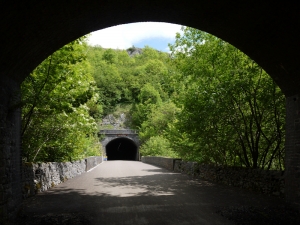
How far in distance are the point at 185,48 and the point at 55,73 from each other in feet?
28.9

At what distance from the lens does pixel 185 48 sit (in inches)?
631

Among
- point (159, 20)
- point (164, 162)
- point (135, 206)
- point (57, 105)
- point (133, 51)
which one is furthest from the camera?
point (133, 51)

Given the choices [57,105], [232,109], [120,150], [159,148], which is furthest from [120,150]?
[57,105]

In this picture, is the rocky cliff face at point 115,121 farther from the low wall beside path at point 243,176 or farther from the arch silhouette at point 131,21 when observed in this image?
the arch silhouette at point 131,21

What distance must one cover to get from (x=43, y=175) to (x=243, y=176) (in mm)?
7478

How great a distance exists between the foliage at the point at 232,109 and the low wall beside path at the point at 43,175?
231 inches

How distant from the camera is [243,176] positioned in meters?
11.0

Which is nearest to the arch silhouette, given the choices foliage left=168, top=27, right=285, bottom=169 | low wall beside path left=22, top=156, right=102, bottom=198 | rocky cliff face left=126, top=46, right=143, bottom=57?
low wall beside path left=22, top=156, right=102, bottom=198

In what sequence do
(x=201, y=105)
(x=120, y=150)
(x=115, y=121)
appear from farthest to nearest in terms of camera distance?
(x=120, y=150) < (x=115, y=121) < (x=201, y=105)

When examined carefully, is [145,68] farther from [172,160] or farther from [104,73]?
[172,160]

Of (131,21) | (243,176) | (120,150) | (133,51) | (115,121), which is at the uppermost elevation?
(133,51)

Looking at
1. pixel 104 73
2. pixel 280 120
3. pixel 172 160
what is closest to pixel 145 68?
pixel 104 73

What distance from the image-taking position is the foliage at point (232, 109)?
1075cm

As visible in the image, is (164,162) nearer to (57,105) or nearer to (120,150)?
A: (57,105)
